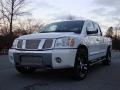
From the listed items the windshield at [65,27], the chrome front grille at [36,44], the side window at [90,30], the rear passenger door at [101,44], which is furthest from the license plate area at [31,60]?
the rear passenger door at [101,44]

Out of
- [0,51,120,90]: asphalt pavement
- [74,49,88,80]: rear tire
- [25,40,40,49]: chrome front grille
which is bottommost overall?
[0,51,120,90]: asphalt pavement

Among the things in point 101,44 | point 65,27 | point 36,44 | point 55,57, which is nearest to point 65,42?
point 55,57

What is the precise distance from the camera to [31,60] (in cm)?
780

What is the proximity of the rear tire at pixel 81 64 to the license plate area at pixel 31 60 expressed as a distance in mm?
964

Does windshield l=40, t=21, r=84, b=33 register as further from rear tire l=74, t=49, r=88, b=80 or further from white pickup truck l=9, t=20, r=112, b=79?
rear tire l=74, t=49, r=88, b=80

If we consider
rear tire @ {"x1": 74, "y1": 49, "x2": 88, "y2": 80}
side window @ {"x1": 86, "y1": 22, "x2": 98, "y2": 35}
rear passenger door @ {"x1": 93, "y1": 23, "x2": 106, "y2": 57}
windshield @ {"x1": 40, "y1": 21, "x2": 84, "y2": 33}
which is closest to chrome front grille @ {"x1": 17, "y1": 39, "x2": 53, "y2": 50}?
rear tire @ {"x1": 74, "y1": 49, "x2": 88, "y2": 80}

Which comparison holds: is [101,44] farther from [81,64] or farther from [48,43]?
[48,43]

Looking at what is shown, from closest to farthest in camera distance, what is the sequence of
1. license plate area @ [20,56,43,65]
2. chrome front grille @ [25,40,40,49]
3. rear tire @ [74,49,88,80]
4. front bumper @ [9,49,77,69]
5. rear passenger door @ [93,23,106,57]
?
1. front bumper @ [9,49,77,69]
2. license plate area @ [20,56,43,65]
3. chrome front grille @ [25,40,40,49]
4. rear tire @ [74,49,88,80]
5. rear passenger door @ [93,23,106,57]

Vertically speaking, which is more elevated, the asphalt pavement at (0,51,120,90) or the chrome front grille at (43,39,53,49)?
the chrome front grille at (43,39,53,49)

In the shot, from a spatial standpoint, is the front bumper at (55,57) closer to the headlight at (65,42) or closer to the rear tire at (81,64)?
the headlight at (65,42)

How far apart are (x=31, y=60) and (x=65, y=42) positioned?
0.98m

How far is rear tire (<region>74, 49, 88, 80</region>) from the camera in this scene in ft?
26.3

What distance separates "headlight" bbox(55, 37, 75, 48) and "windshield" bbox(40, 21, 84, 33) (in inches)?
42.5

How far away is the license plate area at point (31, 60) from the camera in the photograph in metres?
7.67
